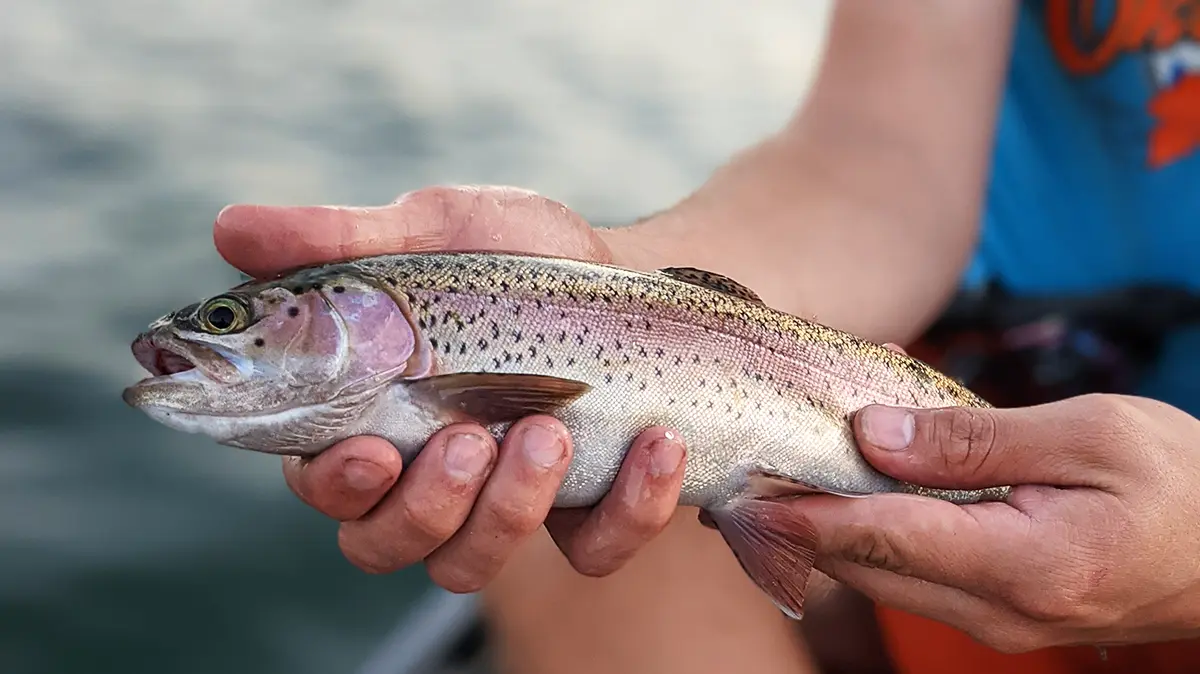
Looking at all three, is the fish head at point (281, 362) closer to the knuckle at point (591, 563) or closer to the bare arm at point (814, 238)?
the knuckle at point (591, 563)

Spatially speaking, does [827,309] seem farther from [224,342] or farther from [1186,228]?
[224,342]

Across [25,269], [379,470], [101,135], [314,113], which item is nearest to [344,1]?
[314,113]

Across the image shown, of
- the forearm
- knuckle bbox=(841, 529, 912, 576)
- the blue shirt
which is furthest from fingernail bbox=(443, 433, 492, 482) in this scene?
the blue shirt

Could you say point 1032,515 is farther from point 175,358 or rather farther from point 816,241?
point 175,358

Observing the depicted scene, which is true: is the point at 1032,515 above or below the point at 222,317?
below


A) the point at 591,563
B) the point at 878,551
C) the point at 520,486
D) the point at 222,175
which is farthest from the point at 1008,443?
the point at 222,175

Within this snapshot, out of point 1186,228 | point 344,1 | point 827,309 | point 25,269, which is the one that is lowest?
point 25,269
